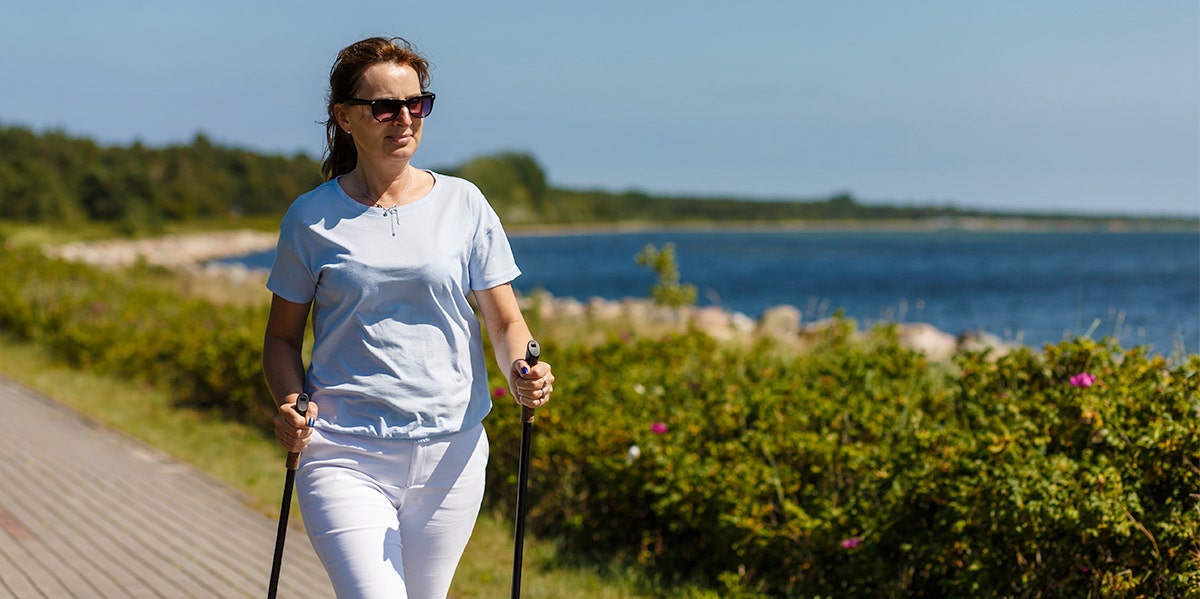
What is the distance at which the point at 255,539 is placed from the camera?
6.67 meters

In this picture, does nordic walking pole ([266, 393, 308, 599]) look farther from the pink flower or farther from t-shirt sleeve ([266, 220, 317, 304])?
the pink flower

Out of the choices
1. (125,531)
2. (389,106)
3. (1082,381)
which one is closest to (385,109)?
(389,106)

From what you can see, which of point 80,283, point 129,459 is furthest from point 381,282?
point 80,283

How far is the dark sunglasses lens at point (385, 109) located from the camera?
3.06 metres

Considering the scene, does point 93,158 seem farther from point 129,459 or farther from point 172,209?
point 129,459

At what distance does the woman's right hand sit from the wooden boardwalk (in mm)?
2875

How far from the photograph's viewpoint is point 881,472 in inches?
202

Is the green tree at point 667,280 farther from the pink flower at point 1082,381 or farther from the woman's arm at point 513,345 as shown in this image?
the woman's arm at point 513,345

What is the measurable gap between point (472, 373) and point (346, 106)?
0.80 metres

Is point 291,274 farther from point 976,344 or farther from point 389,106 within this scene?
point 976,344

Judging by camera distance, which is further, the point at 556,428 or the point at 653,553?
the point at 556,428

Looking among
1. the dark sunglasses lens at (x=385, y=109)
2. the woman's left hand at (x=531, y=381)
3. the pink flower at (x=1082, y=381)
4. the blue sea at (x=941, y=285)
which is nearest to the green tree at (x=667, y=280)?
the blue sea at (x=941, y=285)

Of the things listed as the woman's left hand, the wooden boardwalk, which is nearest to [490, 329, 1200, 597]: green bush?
the wooden boardwalk

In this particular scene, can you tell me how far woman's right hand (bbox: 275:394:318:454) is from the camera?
2.96m
